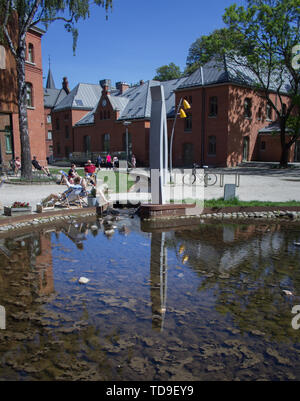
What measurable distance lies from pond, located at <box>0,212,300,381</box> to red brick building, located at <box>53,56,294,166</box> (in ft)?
83.3

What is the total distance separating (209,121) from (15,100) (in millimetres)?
18056

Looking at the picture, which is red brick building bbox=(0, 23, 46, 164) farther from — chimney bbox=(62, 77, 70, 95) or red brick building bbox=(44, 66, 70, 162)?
chimney bbox=(62, 77, 70, 95)

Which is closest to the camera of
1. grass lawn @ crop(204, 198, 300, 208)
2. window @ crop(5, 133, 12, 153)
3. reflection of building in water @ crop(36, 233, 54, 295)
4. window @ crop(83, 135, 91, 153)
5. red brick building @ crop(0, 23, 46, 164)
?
reflection of building in water @ crop(36, 233, 54, 295)

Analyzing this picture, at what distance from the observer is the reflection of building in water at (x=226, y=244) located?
7.42 m

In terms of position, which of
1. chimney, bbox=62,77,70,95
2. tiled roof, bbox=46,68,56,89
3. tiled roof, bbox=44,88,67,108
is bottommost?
tiled roof, bbox=44,88,67,108

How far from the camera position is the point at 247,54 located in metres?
28.1

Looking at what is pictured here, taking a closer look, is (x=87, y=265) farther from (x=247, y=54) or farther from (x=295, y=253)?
(x=247, y=54)

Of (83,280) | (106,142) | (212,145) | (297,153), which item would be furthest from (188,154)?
(83,280)

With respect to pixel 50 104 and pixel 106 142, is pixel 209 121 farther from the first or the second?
pixel 50 104

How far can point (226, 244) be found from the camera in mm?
8750

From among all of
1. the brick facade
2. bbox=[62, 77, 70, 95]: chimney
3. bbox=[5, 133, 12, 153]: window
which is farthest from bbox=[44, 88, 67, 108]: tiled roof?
bbox=[5, 133, 12, 153]: window

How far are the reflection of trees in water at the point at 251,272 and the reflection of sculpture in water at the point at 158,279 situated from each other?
474 mm

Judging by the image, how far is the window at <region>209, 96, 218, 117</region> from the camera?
33.0 m

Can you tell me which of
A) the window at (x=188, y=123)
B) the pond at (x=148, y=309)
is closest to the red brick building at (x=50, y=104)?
the window at (x=188, y=123)
